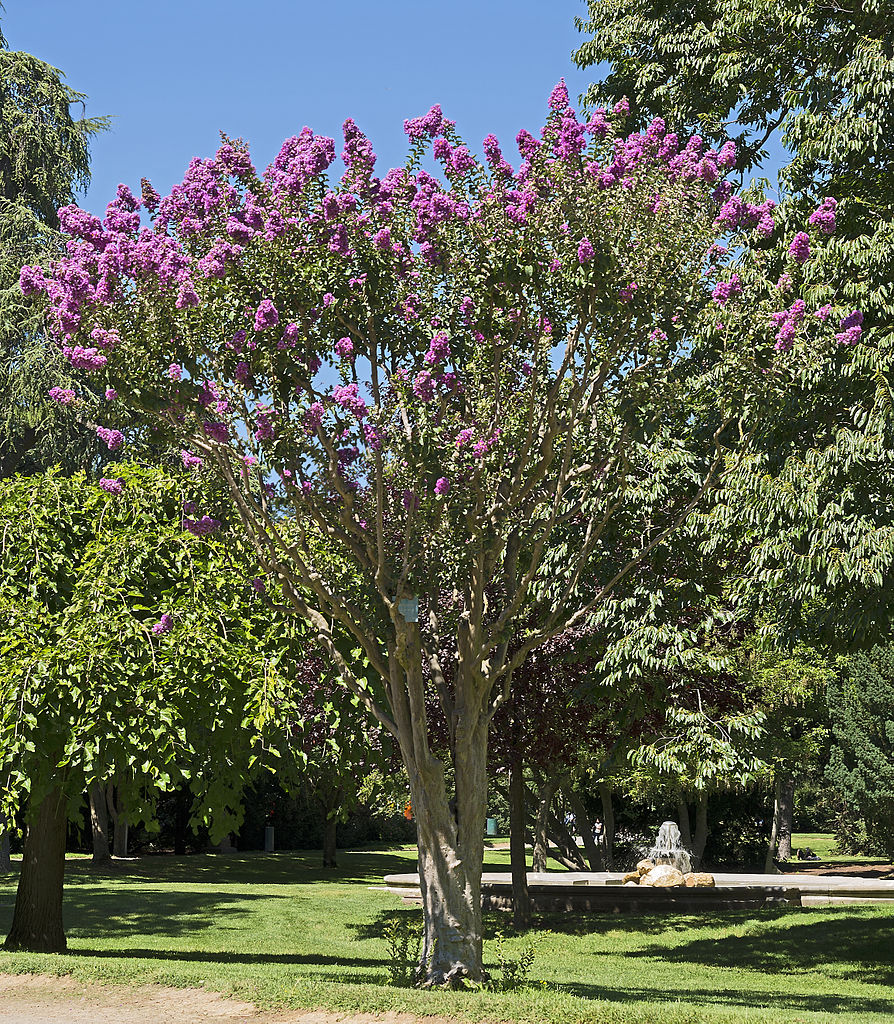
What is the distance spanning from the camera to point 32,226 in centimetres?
2092

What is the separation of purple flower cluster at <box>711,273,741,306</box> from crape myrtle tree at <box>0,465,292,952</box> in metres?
4.64

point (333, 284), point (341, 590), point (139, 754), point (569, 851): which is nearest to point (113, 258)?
point (333, 284)

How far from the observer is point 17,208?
21031mm

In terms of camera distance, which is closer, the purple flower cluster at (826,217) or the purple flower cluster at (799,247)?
the purple flower cluster at (799,247)

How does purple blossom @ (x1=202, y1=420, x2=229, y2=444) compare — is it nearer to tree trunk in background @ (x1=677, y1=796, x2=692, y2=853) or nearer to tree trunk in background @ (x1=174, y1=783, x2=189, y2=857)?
tree trunk in background @ (x1=677, y1=796, x2=692, y2=853)

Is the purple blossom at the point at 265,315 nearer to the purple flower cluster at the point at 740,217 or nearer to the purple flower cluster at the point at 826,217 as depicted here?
the purple flower cluster at the point at 740,217

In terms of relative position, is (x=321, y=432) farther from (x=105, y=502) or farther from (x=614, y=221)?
(x=105, y=502)

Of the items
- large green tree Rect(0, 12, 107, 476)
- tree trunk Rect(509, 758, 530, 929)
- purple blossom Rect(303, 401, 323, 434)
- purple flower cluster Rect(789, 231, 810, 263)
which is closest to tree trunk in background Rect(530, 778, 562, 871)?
tree trunk Rect(509, 758, 530, 929)

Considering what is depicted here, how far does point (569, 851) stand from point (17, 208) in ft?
74.2

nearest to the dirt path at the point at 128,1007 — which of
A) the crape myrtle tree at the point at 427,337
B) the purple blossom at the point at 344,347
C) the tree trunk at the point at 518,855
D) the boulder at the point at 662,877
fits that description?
the crape myrtle tree at the point at 427,337

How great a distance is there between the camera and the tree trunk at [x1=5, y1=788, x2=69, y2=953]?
12.8 m

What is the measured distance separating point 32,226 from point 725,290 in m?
15.9

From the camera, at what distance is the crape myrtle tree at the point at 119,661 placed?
1073 centimetres

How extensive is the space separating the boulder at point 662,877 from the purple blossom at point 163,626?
14515 millimetres
